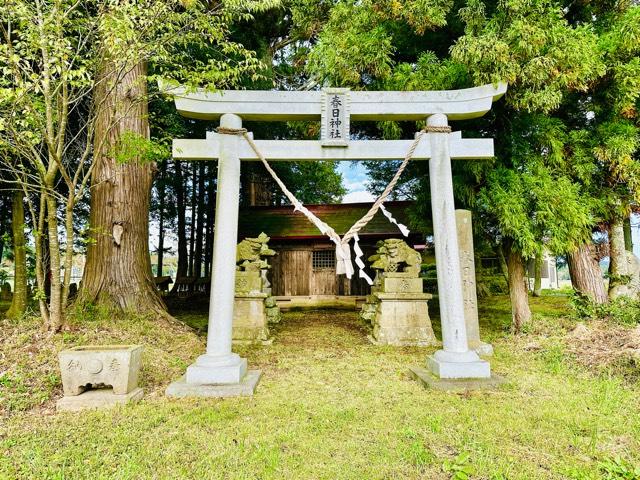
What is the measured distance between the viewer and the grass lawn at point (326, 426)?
2.46m

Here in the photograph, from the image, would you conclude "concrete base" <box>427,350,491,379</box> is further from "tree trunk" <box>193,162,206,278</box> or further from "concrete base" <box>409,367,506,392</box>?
"tree trunk" <box>193,162,206,278</box>

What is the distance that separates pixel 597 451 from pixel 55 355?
542 centimetres

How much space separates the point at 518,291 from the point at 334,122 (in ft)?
15.9

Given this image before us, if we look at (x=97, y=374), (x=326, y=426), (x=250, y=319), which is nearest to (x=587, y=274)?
(x=326, y=426)

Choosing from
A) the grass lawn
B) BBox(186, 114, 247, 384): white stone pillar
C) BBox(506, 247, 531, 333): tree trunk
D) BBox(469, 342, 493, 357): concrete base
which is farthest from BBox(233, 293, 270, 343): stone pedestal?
BBox(506, 247, 531, 333): tree trunk

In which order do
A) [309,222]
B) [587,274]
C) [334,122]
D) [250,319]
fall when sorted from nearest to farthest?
[334,122] < [587,274] < [250,319] < [309,222]

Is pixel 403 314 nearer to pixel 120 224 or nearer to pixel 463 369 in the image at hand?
pixel 463 369

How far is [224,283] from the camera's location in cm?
422

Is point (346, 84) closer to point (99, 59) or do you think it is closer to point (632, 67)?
point (99, 59)

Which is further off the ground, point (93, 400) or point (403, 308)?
point (403, 308)

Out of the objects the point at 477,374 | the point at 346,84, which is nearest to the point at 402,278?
the point at 477,374

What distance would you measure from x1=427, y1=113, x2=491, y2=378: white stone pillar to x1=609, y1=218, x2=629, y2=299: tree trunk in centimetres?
430

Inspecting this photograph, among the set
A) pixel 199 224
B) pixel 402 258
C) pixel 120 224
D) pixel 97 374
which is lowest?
pixel 97 374

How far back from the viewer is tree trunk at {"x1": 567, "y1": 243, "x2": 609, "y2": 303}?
6648 mm
